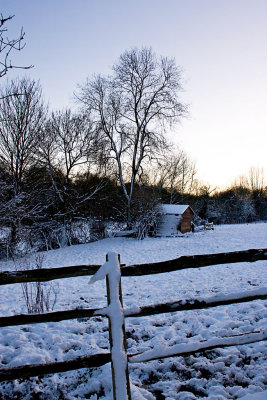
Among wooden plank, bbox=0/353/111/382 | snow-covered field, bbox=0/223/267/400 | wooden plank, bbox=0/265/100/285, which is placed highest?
wooden plank, bbox=0/265/100/285

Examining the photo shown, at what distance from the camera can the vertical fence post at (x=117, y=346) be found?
1.95 meters

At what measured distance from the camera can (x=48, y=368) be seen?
208cm

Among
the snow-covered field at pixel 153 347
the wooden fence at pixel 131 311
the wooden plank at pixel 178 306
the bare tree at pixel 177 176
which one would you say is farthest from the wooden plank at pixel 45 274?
the bare tree at pixel 177 176

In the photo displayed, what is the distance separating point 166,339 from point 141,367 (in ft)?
2.65

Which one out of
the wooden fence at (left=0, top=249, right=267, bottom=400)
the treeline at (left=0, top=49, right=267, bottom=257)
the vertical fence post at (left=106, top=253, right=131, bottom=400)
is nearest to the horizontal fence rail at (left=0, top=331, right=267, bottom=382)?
the wooden fence at (left=0, top=249, right=267, bottom=400)

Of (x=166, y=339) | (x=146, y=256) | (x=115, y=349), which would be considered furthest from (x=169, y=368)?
(x=146, y=256)

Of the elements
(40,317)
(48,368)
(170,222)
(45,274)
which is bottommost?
(48,368)

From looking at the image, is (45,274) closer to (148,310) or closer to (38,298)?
(148,310)

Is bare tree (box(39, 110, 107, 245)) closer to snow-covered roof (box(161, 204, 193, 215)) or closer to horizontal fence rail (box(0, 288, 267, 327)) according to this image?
snow-covered roof (box(161, 204, 193, 215))

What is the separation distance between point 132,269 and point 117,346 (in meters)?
0.62

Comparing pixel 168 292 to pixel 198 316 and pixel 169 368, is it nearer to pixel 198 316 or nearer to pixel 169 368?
pixel 198 316

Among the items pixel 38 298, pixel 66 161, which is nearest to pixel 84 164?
pixel 66 161

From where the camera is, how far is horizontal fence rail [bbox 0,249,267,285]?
2.29 m

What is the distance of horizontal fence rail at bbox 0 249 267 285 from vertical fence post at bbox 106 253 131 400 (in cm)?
18
